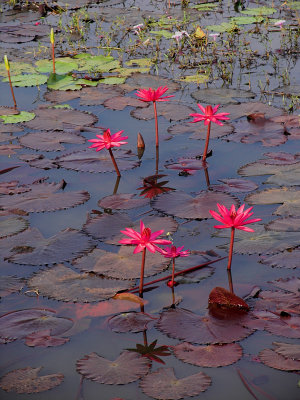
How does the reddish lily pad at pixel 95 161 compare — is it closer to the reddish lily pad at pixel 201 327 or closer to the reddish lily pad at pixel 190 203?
the reddish lily pad at pixel 190 203

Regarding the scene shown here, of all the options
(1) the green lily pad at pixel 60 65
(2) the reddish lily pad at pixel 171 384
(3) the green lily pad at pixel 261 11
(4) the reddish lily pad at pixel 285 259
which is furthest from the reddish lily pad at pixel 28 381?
(3) the green lily pad at pixel 261 11

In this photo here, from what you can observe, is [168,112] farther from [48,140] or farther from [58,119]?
[48,140]

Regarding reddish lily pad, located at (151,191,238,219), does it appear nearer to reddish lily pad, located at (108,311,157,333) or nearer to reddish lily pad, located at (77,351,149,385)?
reddish lily pad, located at (108,311,157,333)

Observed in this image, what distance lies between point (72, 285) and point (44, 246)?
0.34 metres

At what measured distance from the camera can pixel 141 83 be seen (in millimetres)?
4766

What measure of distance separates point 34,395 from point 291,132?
2467 millimetres

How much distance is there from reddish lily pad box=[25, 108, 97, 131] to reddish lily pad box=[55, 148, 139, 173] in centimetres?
43

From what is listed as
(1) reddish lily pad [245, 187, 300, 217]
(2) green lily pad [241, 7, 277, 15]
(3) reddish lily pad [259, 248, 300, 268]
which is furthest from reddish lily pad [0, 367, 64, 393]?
(2) green lily pad [241, 7, 277, 15]

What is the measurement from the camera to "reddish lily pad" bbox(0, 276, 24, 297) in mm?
2513

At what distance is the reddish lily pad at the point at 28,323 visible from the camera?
2273 millimetres

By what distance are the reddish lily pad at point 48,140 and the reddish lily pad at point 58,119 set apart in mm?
95

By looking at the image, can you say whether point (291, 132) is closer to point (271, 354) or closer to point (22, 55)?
point (271, 354)

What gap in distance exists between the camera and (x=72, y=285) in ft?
8.24

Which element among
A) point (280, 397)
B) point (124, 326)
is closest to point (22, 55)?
point (124, 326)
